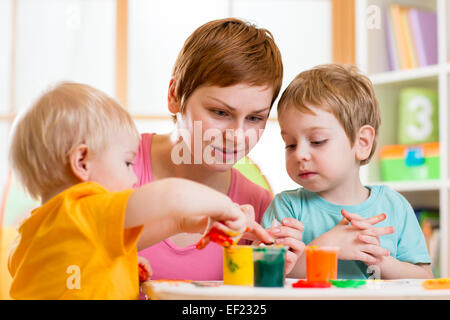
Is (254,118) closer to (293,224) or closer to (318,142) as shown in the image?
(318,142)

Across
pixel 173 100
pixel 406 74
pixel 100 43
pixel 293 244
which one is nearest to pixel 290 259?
pixel 293 244

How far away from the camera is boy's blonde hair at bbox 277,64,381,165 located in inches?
48.5

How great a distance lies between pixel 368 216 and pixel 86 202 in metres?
0.67

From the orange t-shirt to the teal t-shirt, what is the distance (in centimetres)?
48

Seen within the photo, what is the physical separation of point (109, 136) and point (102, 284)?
24 cm

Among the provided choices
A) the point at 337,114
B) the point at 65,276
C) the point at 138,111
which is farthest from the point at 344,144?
the point at 138,111

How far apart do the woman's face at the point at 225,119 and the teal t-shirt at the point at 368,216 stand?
16cm

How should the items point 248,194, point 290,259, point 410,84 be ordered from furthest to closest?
point 410,84 < point 248,194 < point 290,259

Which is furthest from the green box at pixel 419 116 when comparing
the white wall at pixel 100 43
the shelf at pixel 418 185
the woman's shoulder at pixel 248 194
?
the woman's shoulder at pixel 248 194

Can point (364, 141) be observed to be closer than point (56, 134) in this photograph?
No

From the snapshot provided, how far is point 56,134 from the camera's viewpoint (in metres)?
0.91

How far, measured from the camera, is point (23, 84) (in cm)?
298
